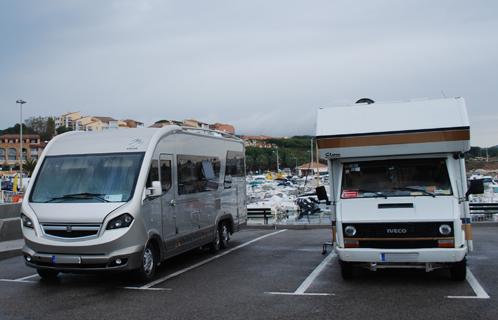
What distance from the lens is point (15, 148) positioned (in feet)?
415

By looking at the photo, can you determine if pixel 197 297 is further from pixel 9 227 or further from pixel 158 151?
pixel 9 227

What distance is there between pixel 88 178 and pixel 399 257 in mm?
5397

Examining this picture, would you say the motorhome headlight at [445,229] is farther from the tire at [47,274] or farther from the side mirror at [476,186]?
the tire at [47,274]

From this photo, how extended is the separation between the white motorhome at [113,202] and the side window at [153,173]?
0.02 m

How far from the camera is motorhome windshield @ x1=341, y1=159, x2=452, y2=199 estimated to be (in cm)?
894

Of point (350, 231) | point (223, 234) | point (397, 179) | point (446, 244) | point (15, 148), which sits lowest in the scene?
point (223, 234)

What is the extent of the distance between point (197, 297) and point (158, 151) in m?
3.00

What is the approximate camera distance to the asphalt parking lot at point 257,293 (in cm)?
705

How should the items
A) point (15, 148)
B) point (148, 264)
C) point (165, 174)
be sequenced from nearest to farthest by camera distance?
point (148, 264) → point (165, 174) → point (15, 148)

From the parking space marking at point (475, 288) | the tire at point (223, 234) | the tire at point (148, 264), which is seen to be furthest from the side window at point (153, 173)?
the parking space marking at point (475, 288)

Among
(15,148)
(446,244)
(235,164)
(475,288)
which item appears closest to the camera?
(446,244)

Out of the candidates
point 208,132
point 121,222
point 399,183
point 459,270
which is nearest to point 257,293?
point 121,222

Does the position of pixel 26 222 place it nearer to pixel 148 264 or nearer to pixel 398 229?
pixel 148 264

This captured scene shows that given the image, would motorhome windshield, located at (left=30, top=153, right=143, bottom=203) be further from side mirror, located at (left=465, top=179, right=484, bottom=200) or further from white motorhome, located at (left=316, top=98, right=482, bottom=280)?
side mirror, located at (left=465, top=179, right=484, bottom=200)
